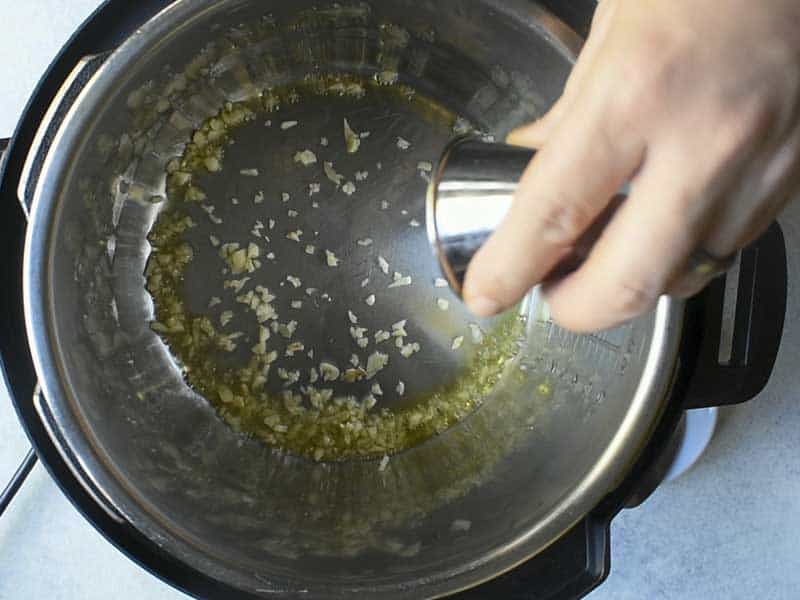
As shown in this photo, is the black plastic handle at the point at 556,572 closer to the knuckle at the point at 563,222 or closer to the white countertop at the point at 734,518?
the white countertop at the point at 734,518

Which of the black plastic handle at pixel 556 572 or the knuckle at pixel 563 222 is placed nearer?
the knuckle at pixel 563 222

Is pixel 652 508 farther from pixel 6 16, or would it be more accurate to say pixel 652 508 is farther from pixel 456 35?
pixel 6 16

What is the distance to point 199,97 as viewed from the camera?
2.11 feet

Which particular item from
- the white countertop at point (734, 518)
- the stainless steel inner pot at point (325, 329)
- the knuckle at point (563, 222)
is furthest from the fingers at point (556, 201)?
the white countertop at point (734, 518)

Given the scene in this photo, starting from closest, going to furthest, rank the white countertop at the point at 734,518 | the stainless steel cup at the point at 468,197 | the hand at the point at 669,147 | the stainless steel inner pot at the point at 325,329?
the hand at the point at 669,147, the stainless steel cup at the point at 468,197, the stainless steel inner pot at the point at 325,329, the white countertop at the point at 734,518

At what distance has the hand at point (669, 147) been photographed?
0.27 meters

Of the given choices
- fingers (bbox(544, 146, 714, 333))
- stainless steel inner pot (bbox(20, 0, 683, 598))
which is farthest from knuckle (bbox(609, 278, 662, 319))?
stainless steel inner pot (bbox(20, 0, 683, 598))

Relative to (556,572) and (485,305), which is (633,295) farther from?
(556,572)

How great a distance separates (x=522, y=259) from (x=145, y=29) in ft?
1.06

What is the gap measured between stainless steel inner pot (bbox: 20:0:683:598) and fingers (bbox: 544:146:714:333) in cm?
19

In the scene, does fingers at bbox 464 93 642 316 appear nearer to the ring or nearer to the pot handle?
the ring

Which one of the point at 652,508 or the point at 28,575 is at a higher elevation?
the point at 28,575

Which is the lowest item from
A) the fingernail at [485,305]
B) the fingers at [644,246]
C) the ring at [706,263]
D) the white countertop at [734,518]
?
the white countertop at [734,518]

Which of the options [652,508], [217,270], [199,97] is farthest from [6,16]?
[652,508]
